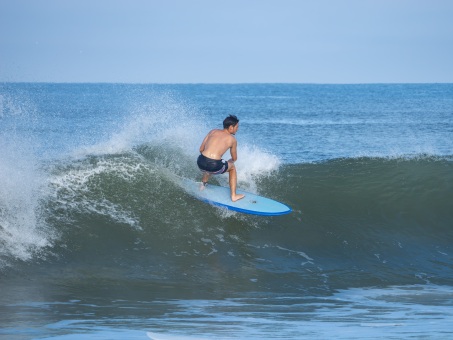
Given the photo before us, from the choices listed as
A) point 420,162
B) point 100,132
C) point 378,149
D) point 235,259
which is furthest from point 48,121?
point 235,259

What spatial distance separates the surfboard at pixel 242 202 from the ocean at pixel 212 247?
0.28m

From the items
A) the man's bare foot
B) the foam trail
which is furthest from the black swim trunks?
the foam trail

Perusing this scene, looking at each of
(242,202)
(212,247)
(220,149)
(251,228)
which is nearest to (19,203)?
(212,247)

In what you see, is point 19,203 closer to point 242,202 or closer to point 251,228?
point 242,202

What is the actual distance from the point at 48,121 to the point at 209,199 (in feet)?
90.4

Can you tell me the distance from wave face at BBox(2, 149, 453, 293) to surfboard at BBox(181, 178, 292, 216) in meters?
0.28

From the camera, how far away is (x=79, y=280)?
27.7 feet

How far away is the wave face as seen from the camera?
9.13 metres

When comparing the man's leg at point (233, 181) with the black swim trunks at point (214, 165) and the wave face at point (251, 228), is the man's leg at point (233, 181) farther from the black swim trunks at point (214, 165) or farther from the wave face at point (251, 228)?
the wave face at point (251, 228)

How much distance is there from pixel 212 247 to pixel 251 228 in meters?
0.83

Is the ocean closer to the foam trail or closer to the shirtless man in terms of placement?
the foam trail

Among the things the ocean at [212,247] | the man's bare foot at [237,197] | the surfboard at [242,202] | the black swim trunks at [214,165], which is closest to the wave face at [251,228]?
the ocean at [212,247]

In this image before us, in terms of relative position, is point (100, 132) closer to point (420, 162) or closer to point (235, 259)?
point (420, 162)

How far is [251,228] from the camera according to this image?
34.8 ft
